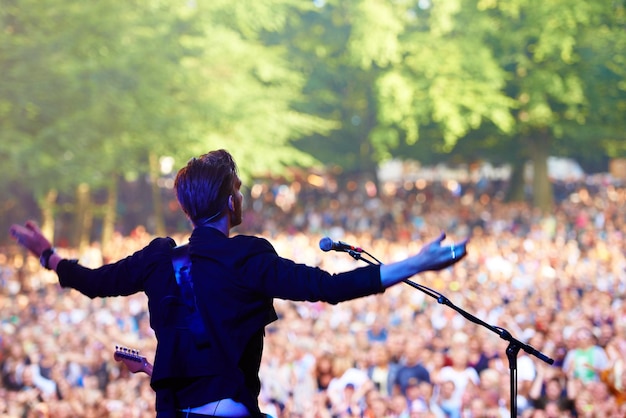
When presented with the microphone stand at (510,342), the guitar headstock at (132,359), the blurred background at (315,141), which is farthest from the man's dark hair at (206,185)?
the blurred background at (315,141)

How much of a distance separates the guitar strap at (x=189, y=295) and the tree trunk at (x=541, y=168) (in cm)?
1812

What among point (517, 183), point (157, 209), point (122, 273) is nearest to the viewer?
point (122, 273)

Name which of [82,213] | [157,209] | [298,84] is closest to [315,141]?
[298,84]

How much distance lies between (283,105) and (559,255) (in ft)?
30.5

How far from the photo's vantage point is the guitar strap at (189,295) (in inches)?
75.9

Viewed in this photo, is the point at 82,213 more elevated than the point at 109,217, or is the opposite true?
the point at 109,217

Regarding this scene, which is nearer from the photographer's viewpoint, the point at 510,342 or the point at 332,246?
the point at 332,246

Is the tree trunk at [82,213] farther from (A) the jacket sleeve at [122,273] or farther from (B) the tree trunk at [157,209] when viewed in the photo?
(A) the jacket sleeve at [122,273]

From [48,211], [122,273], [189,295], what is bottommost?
[189,295]

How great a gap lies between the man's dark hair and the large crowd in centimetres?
83

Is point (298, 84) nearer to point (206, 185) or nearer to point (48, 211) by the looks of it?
point (48, 211)

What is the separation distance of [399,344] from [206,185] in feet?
16.3

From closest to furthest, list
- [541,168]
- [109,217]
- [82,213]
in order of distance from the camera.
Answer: [82,213] < [109,217] < [541,168]

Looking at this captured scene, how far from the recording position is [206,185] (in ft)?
6.47
